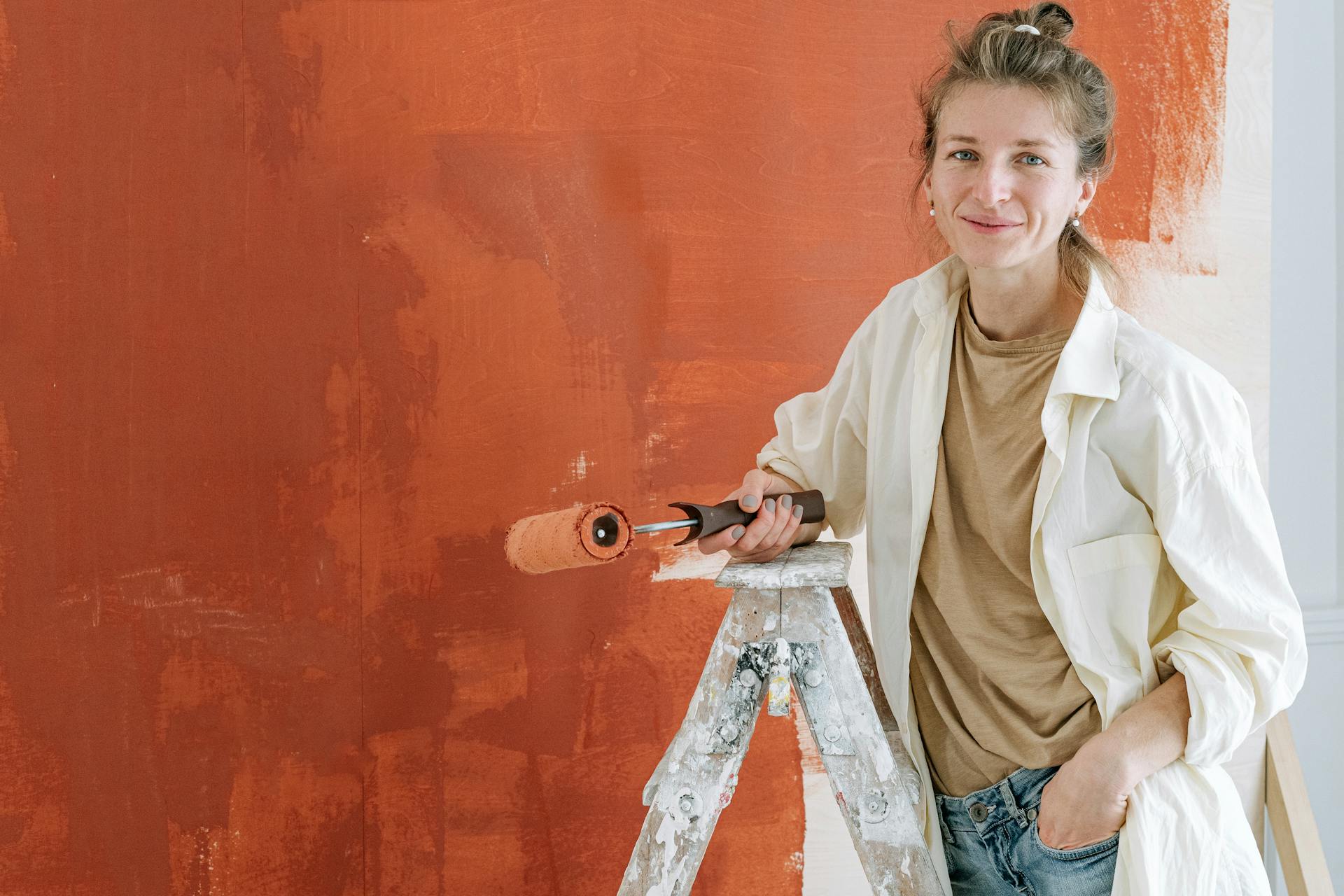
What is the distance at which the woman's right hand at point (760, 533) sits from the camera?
43.6 inches

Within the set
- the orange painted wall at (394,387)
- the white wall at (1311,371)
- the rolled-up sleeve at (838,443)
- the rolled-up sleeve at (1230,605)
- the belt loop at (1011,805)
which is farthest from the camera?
the white wall at (1311,371)

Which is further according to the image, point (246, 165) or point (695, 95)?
point (695, 95)

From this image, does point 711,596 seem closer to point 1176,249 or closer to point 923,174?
point 923,174

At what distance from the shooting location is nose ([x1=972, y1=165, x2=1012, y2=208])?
3.31ft

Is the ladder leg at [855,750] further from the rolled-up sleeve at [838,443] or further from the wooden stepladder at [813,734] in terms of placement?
the rolled-up sleeve at [838,443]

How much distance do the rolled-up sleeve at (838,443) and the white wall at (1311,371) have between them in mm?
889

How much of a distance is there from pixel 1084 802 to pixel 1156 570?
23 centimetres

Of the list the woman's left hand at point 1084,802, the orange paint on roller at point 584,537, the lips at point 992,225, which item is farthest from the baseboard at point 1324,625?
the orange paint on roller at point 584,537

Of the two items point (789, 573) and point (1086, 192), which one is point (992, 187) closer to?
point (1086, 192)

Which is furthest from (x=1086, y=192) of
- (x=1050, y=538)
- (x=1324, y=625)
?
(x=1324, y=625)

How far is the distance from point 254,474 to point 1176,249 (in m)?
1.45

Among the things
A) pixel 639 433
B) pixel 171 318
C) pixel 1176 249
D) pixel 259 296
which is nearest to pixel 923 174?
pixel 639 433

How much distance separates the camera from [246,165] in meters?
1.40

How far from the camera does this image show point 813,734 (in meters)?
1.02
